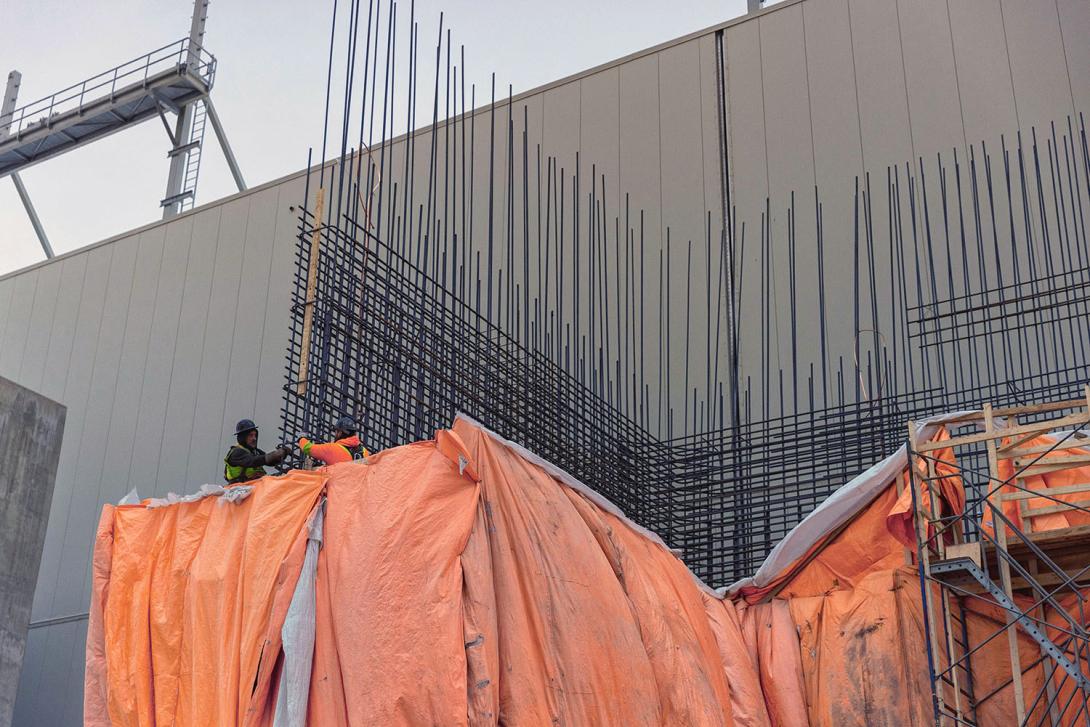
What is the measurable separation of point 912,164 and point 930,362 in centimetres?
249

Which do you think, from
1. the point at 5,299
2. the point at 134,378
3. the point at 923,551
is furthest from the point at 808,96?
the point at 5,299

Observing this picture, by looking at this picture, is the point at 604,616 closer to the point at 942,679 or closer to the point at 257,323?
the point at 942,679

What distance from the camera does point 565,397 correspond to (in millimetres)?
12914

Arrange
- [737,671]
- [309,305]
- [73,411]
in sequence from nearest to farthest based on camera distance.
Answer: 1. [309,305]
2. [737,671]
3. [73,411]

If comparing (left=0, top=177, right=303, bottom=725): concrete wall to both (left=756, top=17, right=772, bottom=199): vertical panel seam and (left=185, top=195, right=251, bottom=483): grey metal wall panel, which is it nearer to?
(left=185, top=195, right=251, bottom=483): grey metal wall panel

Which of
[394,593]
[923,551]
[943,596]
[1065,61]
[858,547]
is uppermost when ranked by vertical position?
[1065,61]

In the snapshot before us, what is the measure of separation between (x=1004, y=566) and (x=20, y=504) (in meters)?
12.2

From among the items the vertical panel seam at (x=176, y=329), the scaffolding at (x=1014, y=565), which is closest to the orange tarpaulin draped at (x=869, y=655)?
the scaffolding at (x=1014, y=565)

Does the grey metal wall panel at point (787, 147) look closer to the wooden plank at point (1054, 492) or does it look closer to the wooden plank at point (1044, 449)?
the wooden plank at point (1044, 449)

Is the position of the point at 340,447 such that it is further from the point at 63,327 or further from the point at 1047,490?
the point at 63,327

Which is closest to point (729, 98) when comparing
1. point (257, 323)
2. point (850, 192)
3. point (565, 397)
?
point (850, 192)

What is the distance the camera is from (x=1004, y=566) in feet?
30.7

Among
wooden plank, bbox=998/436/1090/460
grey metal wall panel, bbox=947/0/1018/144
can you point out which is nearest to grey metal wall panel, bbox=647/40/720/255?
grey metal wall panel, bbox=947/0/1018/144

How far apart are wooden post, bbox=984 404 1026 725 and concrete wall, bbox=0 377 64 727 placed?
37.9ft
